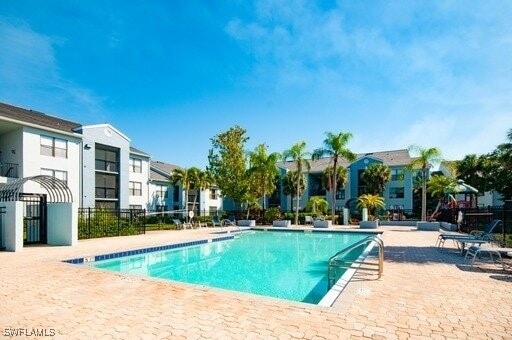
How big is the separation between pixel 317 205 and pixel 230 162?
11.4 meters

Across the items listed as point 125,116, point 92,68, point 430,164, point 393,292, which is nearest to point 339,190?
point 430,164

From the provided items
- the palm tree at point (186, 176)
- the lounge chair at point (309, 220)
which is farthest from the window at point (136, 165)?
the lounge chair at point (309, 220)

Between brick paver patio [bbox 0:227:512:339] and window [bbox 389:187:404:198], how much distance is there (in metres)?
37.9

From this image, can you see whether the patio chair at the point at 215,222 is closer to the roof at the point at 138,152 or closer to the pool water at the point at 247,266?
the pool water at the point at 247,266

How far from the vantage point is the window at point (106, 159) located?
31.6 meters

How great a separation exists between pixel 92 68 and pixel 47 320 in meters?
17.5

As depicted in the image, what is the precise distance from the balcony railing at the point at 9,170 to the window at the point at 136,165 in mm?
13086

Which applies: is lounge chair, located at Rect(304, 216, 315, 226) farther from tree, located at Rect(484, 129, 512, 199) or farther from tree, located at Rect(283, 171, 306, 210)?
tree, located at Rect(484, 129, 512, 199)

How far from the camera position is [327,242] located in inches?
765

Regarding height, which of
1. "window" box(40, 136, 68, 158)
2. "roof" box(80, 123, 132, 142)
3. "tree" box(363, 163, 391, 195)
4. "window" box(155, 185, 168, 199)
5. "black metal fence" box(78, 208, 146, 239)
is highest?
"roof" box(80, 123, 132, 142)

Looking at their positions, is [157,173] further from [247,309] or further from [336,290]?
[247,309]

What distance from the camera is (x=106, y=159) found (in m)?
32.2

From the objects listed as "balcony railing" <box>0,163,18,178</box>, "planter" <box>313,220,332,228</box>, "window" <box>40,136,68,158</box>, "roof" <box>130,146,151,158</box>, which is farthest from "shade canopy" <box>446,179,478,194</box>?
"balcony railing" <box>0,163,18,178</box>

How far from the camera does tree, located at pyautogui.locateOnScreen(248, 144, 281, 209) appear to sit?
32188 mm
